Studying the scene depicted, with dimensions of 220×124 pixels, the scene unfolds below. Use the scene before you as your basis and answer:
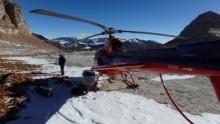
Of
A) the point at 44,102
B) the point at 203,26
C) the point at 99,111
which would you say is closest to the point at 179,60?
the point at 99,111

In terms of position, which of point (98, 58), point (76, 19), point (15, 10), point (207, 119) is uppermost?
point (15, 10)

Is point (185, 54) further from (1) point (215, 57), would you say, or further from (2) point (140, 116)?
(2) point (140, 116)

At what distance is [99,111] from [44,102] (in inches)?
113

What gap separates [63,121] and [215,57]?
6.66 meters

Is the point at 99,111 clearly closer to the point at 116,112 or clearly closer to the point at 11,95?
the point at 116,112

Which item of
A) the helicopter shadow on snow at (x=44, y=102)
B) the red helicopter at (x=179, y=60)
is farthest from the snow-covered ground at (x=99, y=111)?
the red helicopter at (x=179, y=60)

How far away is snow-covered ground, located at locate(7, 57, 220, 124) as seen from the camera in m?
11.5

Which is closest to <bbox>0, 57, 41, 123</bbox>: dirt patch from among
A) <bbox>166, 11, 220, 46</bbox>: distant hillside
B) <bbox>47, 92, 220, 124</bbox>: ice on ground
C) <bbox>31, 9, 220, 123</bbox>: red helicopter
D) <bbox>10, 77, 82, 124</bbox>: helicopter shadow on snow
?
<bbox>10, 77, 82, 124</bbox>: helicopter shadow on snow

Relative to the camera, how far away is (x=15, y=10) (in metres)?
196

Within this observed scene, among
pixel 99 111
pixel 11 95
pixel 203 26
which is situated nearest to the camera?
pixel 99 111

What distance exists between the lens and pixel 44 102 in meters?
13.8

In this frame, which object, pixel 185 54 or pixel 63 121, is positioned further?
pixel 63 121

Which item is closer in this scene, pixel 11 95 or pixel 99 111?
pixel 99 111

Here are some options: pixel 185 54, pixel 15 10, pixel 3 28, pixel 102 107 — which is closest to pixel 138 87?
pixel 102 107
